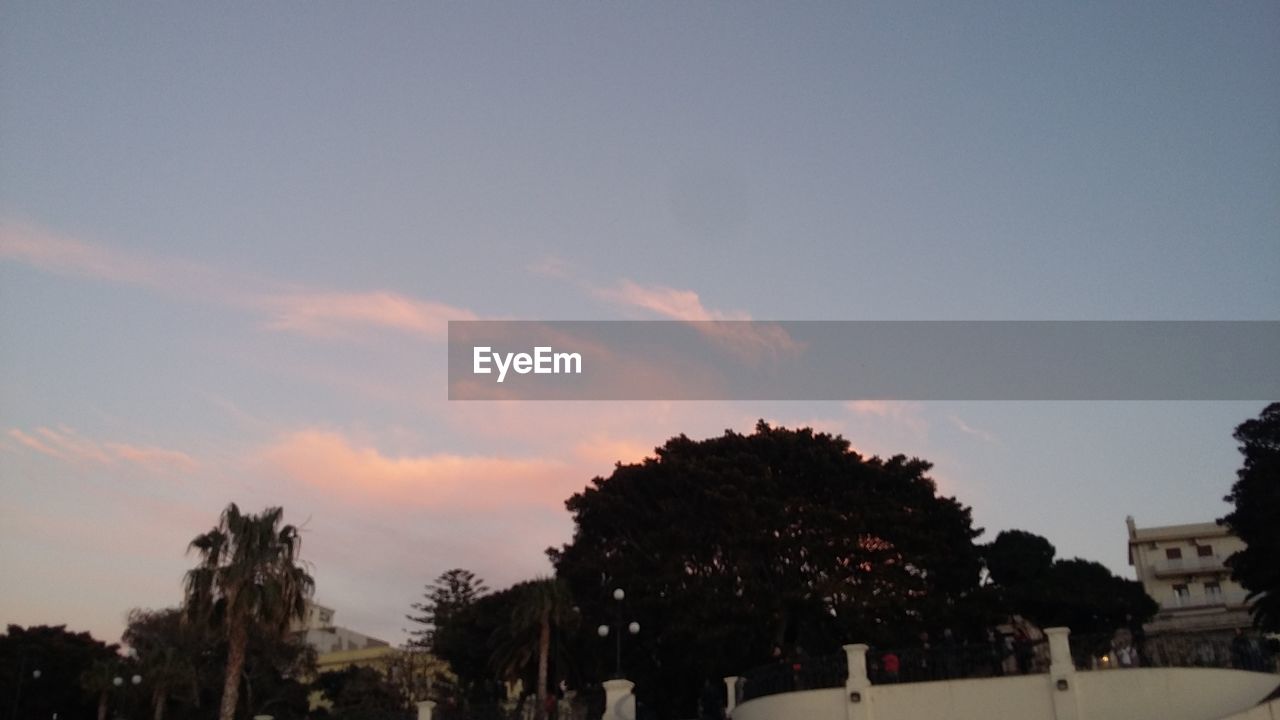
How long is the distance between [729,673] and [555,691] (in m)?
8.10

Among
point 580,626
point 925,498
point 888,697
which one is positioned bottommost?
point 888,697

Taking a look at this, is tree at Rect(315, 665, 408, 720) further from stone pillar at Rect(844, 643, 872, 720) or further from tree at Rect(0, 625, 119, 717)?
stone pillar at Rect(844, 643, 872, 720)

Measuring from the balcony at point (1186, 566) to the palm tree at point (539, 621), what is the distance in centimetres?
4847

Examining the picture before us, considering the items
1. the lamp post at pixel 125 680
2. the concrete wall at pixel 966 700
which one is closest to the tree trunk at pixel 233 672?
the concrete wall at pixel 966 700

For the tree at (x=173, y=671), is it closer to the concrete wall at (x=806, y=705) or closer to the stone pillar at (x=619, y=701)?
the stone pillar at (x=619, y=701)

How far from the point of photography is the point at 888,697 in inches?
891

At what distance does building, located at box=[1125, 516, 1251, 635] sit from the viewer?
67.7 metres

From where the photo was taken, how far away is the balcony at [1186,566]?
69.0 metres

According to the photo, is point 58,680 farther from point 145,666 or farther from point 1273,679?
point 1273,679

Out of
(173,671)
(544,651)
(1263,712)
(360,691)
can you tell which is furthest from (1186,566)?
(173,671)

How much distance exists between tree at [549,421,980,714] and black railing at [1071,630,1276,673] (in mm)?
13957

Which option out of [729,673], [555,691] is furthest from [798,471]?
[555,691]

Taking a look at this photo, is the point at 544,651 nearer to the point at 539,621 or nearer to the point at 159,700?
the point at 539,621

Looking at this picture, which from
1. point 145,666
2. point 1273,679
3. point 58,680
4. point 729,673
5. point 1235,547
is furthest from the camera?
point 1235,547
